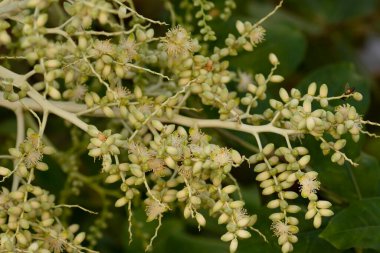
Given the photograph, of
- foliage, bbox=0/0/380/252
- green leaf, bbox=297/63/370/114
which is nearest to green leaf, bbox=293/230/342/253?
foliage, bbox=0/0/380/252

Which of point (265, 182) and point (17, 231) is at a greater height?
point (265, 182)

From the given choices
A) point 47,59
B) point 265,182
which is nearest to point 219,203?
point 265,182

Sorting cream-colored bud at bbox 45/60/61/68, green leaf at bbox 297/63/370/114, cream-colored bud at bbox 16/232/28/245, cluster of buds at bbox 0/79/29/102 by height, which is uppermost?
green leaf at bbox 297/63/370/114

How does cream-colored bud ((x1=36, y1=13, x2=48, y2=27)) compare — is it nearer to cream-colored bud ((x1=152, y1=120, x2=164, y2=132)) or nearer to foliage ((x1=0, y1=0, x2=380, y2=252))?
foliage ((x1=0, y1=0, x2=380, y2=252))

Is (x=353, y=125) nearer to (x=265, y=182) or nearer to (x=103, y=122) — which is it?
(x=265, y=182)

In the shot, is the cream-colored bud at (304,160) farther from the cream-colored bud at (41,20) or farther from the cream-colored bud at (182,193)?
the cream-colored bud at (41,20)

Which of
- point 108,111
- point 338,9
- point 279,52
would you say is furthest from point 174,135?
point 338,9

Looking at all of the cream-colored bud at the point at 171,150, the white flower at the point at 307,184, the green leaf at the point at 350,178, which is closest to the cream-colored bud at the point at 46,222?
the cream-colored bud at the point at 171,150

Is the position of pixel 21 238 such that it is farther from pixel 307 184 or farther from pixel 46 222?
pixel 307 184
